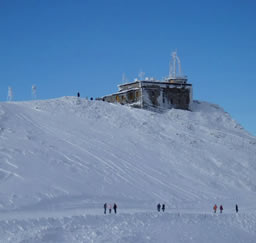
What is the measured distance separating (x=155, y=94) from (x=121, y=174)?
948 inches

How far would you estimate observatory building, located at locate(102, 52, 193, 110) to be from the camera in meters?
58.7

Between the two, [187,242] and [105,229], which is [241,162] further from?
[105,229]

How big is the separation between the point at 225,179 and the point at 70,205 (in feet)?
61.1

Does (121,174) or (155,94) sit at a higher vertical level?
(155,94)

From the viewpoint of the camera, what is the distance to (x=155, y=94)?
59.3m

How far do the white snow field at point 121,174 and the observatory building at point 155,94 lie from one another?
2236 millimetres

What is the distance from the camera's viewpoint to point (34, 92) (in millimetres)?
59750

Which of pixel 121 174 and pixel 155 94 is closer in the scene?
pixel 121 174

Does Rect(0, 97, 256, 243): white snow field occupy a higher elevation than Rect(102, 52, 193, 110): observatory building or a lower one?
lower

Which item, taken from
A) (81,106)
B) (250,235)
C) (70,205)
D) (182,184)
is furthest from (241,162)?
(70,205)

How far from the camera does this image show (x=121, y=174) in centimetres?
3706

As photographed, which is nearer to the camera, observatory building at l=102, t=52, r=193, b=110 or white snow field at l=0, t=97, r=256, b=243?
white snow field at l=0, t=97, r=256, b=243

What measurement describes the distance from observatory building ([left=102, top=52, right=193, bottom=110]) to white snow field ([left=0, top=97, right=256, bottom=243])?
2236 mm

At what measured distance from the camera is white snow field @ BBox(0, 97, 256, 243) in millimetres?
26203
